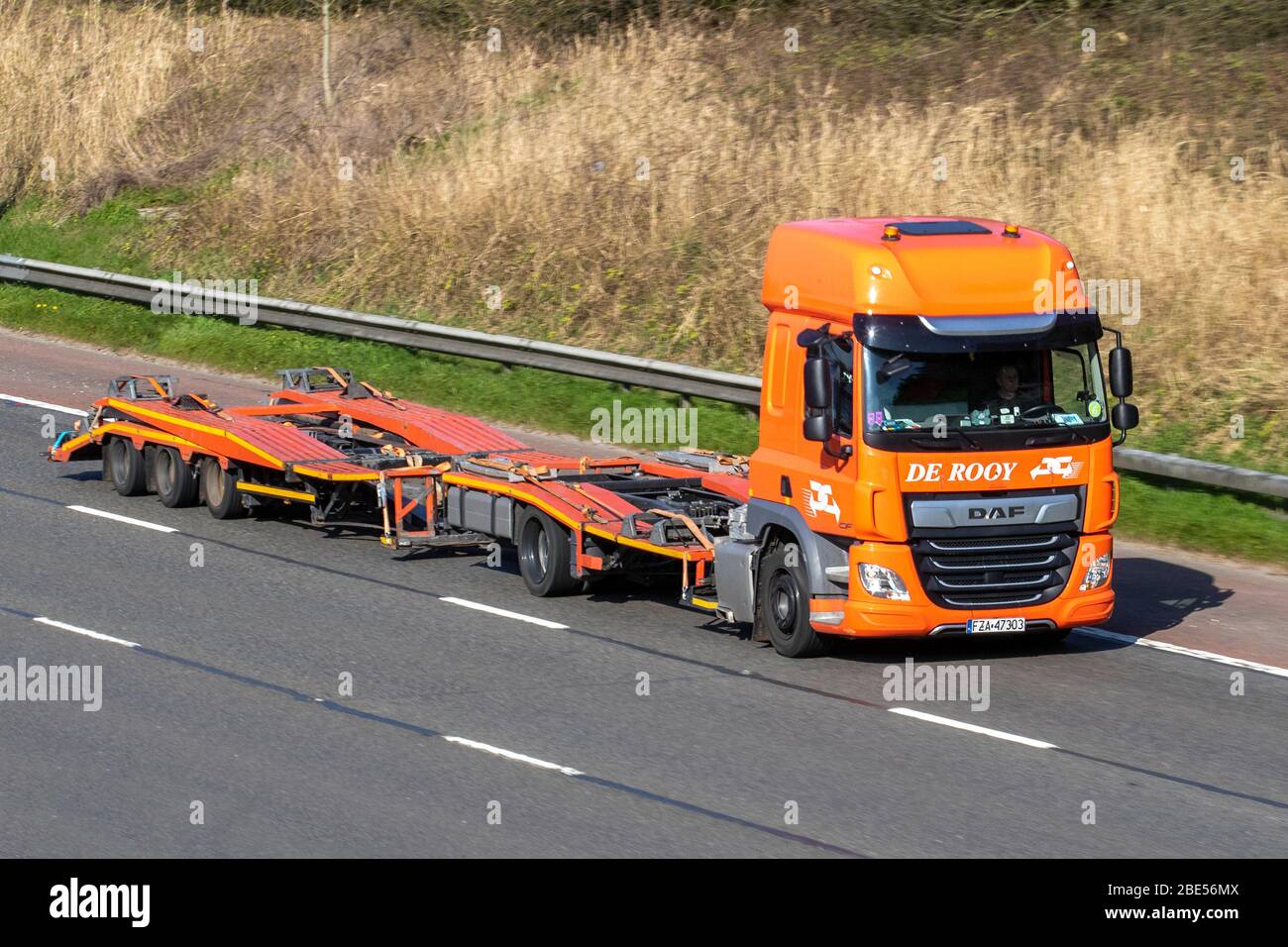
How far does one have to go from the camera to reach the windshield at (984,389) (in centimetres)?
1116

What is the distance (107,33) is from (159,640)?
2475cm

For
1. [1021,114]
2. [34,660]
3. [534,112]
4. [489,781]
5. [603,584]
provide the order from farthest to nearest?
1. [534,112]
2. [1021,114]
3. [603,584]
4. [34,660]
5. [489,781]

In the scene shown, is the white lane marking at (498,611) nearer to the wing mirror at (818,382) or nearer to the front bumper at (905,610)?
the front bumper at (905,610)

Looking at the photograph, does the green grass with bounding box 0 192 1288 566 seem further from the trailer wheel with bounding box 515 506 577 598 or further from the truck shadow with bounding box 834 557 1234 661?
the trailer wheel with bounding box 515 506 577 598

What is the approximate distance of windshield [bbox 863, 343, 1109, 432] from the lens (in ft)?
36.6

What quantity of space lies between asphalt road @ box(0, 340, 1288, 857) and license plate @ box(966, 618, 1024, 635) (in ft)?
1.18

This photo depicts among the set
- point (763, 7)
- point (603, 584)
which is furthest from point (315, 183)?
point (603, 584)

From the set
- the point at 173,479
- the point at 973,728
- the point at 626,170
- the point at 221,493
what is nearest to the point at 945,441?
the point at 973,728

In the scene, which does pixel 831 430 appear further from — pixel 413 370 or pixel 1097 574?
pixel 413 370

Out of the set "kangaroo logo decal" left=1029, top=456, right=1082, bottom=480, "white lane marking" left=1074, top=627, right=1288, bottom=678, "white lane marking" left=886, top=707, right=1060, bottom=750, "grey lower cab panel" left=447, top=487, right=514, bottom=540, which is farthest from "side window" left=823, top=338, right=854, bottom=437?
"grey lower cab panel" left=447, top=487, right=514, bottom=540

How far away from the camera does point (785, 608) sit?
38.8 ft

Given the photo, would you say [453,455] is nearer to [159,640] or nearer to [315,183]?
[159,640]

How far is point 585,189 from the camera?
25.1 m

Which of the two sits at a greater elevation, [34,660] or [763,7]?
[763,7]
